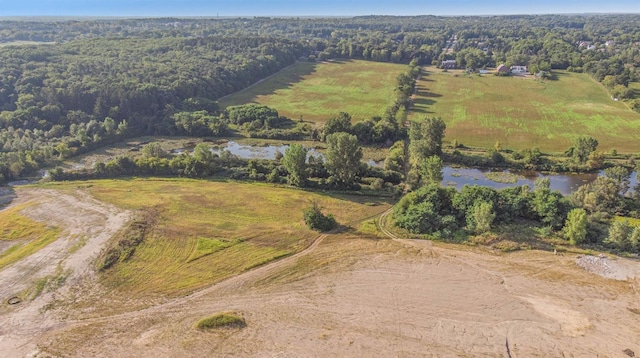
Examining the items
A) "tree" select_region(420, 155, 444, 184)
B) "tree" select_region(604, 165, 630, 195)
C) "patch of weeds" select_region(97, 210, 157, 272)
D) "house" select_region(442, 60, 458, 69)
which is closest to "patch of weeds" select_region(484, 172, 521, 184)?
"tree" select_region(604, 165, 630, 195)

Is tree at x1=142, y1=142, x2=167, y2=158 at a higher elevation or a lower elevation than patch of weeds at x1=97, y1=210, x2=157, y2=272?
higher

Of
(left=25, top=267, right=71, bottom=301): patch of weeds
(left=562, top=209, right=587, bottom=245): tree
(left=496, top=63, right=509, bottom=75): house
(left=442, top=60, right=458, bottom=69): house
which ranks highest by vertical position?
(left=442, top=60, right=458, bottom=69): house

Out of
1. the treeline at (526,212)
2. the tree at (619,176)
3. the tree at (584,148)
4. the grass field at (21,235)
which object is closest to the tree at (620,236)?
the treeline at (526,212)

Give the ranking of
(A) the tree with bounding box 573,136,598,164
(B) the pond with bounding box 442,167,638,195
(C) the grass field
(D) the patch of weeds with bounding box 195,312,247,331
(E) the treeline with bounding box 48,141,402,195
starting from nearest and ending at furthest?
(D) the patch of weeds with bounding box 195,312,247,331 < (C) the grass field < (E) the treeline with bounding box 48,141,402,195 < (B) the pond with bounding box 442,167,638,195 < (A) the tree with bounding box 573,136,598,164

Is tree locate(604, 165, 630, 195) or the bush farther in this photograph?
tree locate(604, 165, 630, 195)

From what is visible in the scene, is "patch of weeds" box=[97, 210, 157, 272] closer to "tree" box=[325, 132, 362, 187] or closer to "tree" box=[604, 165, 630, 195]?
"tree" box=[325, 132, 362, 187]

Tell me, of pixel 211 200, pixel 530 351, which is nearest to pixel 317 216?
pixel 211 200

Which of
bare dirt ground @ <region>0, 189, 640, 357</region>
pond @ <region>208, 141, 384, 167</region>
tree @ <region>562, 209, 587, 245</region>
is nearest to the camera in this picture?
bare dirt ground @ <region>0, 189, 640, 357</region>
